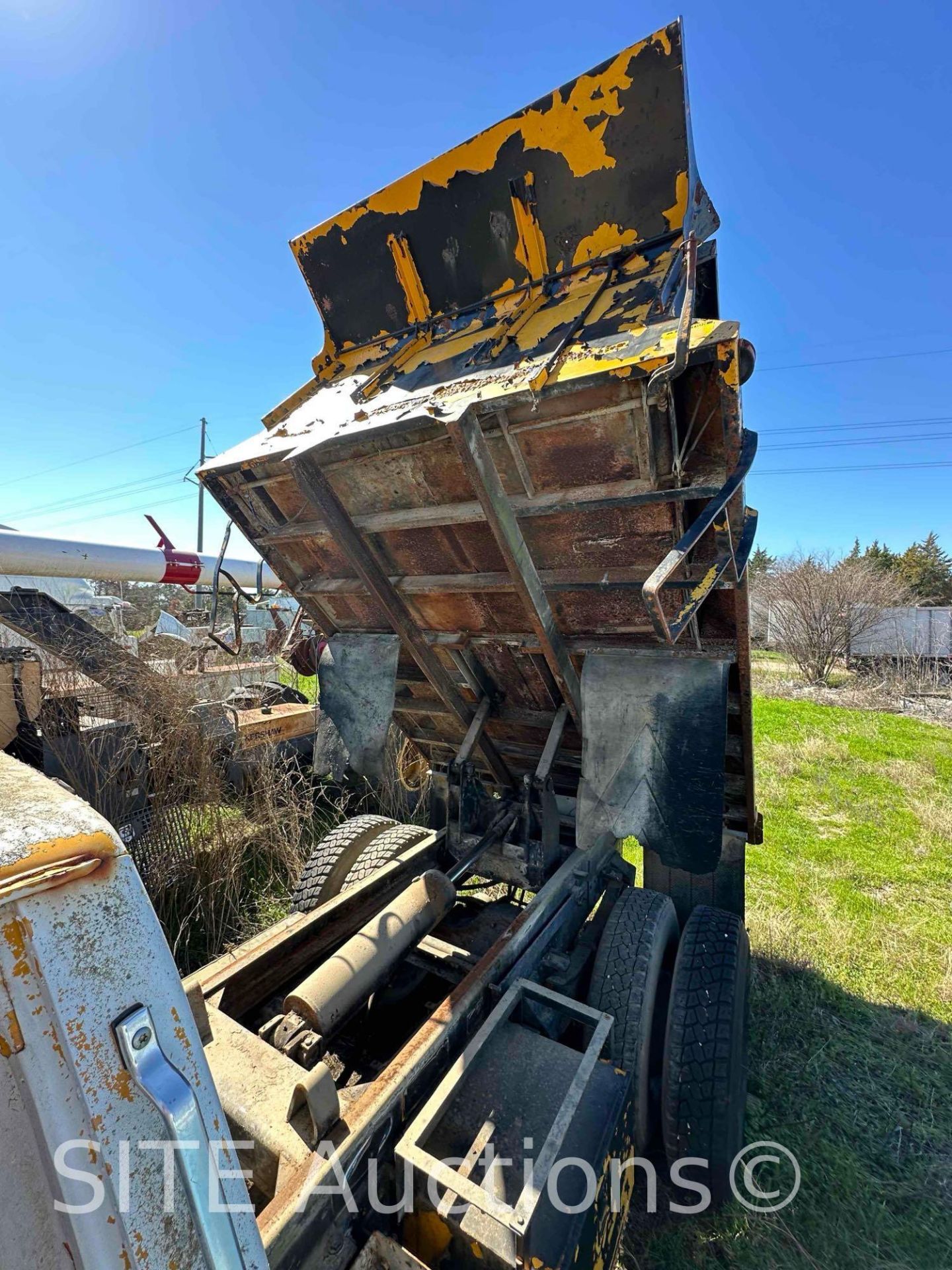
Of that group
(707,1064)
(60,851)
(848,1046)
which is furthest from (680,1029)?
(60,851)

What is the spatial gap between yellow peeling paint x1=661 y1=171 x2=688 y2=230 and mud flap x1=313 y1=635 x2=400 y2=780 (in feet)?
8.49

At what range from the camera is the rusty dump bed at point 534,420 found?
2201mm

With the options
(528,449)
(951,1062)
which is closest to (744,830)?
(951,1062)

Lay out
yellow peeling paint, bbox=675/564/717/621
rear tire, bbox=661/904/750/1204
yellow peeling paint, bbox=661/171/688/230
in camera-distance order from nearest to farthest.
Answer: yellow peeling paint, bbox=675/564/717/621, rear tire, bbox=661/904/750/1204, yellow peeling paint, bbox=661/171/688/230

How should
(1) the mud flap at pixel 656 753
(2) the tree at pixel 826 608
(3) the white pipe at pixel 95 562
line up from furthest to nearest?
(2) the tree at pixel 826 608 < (3) the white pipe at pixel 95 562 < (1) the mud flap at pixel 656 753

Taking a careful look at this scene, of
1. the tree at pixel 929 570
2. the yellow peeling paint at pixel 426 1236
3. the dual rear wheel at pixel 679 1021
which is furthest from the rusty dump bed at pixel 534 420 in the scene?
the tree at pixel 929 570

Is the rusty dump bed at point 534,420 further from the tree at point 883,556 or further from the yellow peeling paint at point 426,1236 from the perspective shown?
the tree at point 883,556

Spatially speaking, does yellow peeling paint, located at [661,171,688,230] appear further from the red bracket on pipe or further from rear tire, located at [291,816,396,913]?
the red bracket on pipe

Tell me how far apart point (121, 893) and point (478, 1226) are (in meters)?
1.30

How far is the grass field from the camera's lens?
2.41 m

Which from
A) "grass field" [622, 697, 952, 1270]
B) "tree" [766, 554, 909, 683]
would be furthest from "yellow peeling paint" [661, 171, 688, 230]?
"tree" [766, 554, 909, 683]

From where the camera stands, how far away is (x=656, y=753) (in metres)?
2.74

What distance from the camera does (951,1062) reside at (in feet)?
10.6

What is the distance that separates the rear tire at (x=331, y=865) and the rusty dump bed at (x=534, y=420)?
1.14 metres
